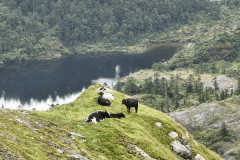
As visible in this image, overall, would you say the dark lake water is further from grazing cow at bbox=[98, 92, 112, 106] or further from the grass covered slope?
the grass covered slope

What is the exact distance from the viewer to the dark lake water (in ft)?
351

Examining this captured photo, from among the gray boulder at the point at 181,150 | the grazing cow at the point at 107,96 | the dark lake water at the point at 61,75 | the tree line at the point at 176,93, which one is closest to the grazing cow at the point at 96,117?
the grazing cow at the point at 107,96

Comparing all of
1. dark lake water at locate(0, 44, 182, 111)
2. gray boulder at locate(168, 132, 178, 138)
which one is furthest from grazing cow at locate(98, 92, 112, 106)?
dark lake water at locate(0, 44, 182, 111)

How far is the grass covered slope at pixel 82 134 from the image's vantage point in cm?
1429

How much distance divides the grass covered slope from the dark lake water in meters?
78.7

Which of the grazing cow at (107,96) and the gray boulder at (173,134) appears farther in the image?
the grazing cow at (107,96)

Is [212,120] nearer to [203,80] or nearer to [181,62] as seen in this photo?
[203,80]

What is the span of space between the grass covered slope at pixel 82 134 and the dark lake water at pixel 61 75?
Result: 78.7 m

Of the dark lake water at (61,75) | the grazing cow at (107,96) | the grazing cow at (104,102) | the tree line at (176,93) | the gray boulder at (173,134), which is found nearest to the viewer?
the gray boulder at (173,134)

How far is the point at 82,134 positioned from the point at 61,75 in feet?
413

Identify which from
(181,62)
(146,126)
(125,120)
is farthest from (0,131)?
(181,62)

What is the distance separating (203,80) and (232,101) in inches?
1325

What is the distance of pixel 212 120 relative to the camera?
58.0m

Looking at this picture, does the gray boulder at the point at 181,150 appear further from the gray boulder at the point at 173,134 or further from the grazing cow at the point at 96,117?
the grazing cow at the point at 96,117
